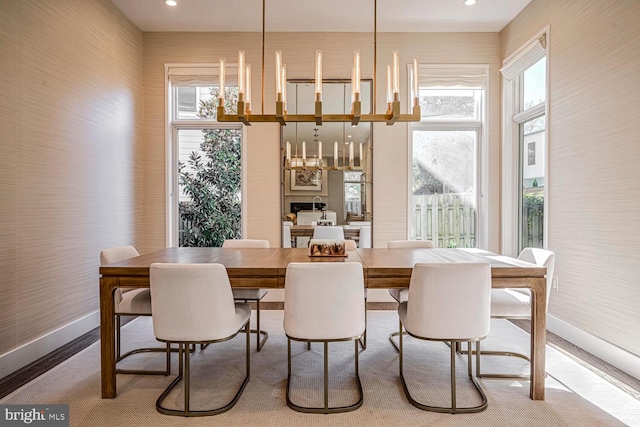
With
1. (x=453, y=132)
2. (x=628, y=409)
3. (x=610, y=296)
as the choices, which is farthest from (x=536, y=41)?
(x=628, y=409)

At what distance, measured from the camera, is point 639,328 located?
2.45 metres

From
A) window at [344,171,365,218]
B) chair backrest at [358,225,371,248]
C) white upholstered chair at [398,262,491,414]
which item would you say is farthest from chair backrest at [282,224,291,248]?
white upholstered chair at [398,262,491,414]

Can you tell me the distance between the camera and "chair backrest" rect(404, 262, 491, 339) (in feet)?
6.33

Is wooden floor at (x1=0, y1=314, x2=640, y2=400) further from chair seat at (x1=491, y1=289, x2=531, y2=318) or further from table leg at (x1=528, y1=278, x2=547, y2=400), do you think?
chair seat at (x1=491, y1=289, x2=531, y2=318)

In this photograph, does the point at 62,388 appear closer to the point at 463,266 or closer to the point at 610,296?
the point at 463,266

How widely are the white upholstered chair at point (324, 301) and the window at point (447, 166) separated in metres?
2.68

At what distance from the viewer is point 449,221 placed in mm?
4578

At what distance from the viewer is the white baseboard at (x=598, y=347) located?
2477 millimetres

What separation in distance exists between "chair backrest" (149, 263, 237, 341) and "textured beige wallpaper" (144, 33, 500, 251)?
2477mm

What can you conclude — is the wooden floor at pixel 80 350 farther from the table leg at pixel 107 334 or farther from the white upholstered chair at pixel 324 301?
the white upholstered chair at pixel 324 301

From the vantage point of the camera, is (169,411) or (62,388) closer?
(169,411)

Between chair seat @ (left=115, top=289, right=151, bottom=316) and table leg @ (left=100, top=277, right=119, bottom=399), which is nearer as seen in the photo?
table leg @ (left=100, top=277, right=119, bottom=399)

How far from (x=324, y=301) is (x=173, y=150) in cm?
332

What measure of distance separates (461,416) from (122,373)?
2058 millimetres
